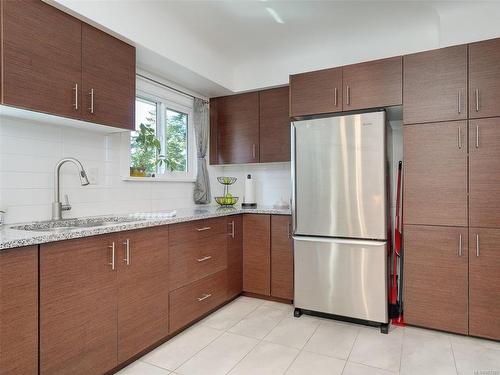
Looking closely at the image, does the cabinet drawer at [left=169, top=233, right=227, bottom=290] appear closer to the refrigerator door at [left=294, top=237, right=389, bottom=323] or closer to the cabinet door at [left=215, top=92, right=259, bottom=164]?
the refrigerator door at [left=294, top=237, right=389, bottom=323]

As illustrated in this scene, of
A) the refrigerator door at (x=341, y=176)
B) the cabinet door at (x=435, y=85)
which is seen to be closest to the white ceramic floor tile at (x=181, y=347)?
the refrigerator door at (x=341, y=176)

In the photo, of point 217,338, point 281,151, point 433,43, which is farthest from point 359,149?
point 217,338

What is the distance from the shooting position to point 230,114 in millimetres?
3672

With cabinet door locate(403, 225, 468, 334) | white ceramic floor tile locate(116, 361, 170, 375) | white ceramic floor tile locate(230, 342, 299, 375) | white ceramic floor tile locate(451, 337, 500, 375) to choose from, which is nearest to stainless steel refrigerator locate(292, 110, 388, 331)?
cabinet door locate(403, 225, 468, 334)

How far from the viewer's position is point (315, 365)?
6.49 feet

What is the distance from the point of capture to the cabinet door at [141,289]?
189 centimetres

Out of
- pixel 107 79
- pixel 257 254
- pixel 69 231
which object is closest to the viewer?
pixel 69 231

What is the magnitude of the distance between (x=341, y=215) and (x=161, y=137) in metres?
1.88

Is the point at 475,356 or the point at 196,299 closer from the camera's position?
the point at 475,356

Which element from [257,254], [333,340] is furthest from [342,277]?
[257,254]

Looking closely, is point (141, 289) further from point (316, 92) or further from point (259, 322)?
point (316, 92)

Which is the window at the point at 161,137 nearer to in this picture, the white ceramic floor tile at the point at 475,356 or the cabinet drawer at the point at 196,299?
the cabinet drawer at the point at 196,299

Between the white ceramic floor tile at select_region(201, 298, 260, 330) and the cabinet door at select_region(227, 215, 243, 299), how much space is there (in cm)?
10

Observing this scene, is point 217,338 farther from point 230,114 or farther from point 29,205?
point 230,114
